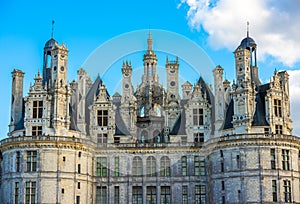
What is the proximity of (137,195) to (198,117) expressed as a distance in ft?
37.2

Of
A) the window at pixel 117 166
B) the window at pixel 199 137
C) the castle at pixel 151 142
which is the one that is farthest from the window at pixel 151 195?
the window at pixel 199 137

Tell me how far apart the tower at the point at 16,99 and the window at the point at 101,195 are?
11.8 meters

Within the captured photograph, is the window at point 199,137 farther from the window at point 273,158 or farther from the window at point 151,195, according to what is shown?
the window at point 273,158

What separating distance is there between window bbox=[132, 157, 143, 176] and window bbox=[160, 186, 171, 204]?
306 centimetres

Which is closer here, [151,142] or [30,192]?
[30,192]

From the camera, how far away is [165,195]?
68.6 meters

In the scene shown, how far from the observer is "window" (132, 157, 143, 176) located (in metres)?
68.9

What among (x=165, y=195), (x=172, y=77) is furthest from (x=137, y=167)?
(x=172, y=77)

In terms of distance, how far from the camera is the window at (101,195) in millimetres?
68625

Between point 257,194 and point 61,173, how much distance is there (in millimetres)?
20356

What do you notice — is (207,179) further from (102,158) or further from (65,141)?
(65,141)

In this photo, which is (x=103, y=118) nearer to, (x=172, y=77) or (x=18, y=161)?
(x=172, y=77)

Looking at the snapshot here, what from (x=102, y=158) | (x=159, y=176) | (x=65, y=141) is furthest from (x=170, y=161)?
(x=65, y=141)

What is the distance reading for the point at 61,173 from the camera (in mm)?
63688
